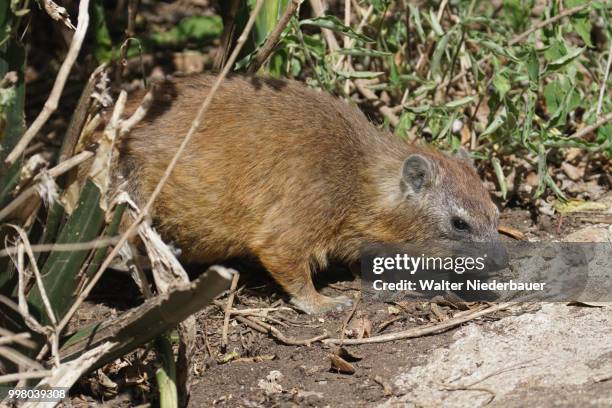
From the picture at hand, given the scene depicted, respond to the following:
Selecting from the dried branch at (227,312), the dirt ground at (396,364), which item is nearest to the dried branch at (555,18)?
the dirt ground at (396,364)

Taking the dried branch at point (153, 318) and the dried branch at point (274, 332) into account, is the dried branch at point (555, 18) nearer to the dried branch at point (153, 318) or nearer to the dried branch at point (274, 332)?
the dried branch at point (274, 332)

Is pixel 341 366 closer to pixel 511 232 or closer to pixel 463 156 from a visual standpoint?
pixel 463 156

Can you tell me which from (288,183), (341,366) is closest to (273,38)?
(288,183)

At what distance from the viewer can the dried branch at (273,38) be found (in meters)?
5.80

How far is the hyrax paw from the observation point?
6.17 metres

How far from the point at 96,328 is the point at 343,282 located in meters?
A: 2.47

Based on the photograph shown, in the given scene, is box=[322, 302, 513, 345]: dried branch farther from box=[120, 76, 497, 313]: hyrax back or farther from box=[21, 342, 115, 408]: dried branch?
box=[21, 342, 115, 408]: dried branch

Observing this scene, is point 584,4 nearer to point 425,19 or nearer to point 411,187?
point 425,19

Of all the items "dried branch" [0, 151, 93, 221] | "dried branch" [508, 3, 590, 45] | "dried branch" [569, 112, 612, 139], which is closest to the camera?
"dried branch" [0, 151, 93, 221]

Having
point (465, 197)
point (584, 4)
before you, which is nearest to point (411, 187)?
point (465, 197)

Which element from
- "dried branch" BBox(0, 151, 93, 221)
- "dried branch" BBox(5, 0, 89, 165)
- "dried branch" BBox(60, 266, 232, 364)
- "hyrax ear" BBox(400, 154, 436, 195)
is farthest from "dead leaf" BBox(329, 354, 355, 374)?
"dried branch" BBox(5, 0, 89, 165)

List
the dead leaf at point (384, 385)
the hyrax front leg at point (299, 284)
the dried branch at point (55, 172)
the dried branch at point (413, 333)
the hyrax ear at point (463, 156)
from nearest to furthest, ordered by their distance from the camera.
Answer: the dried branch at point (55, 172), the dead leaf at point (384, 385), the dried branch at point (413, 333), the hyrax front leg at point (299, 284), the hyrax ear at point (463, 156)

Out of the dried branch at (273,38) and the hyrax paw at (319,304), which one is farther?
the hyrax paw at (319,304)

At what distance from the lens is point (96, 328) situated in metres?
4.70
